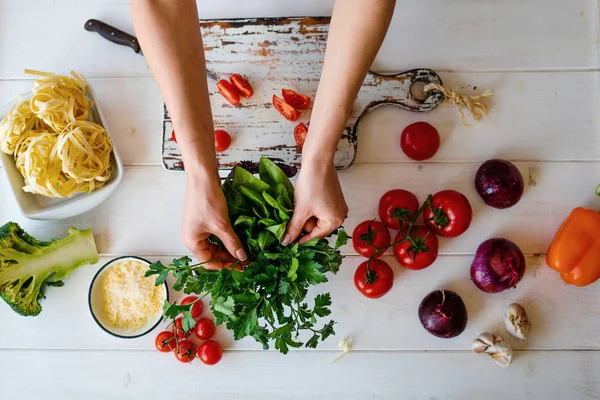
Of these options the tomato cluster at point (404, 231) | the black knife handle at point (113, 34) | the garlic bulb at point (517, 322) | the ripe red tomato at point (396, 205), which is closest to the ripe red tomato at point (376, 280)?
the tomato cluster at point (404, 231)

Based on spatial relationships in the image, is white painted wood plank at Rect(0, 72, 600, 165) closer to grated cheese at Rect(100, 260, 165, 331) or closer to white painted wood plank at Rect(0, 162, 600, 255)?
white painted wood plank at Rect(0, 162, 600, 255)

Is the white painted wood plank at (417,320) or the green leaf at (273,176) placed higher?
the green leaf at (273,176)

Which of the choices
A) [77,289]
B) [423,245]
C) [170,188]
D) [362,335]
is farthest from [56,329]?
[423,245]

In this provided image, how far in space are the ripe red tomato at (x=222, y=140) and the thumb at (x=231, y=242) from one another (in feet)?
1.20

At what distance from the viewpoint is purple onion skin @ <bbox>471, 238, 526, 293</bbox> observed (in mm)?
1330

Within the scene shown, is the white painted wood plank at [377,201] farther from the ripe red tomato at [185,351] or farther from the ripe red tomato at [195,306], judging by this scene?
the ripe red tomato at [185,351]

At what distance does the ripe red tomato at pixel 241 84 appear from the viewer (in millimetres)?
1420

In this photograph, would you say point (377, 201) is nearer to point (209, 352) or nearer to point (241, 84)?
point (241, 84)

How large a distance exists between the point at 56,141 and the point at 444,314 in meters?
1.12

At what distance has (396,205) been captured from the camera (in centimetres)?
138

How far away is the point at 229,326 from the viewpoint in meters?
1.10

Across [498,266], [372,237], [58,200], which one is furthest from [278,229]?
[58,200]

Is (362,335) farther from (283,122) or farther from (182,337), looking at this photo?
(283,122)

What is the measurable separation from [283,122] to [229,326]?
60cm
